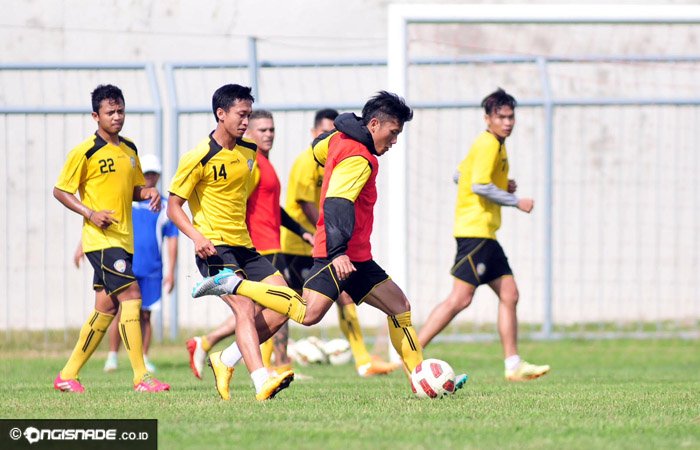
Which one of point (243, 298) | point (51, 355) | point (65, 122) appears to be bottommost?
point (51, 355)

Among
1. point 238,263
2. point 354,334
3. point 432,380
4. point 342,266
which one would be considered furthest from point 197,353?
point 342,266

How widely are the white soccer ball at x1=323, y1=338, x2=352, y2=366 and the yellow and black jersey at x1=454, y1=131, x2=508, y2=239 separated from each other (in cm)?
238

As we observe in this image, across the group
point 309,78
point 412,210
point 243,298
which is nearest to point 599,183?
point 412,210

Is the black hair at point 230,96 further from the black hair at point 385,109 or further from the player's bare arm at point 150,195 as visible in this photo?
the player's bare arm at point 150,195

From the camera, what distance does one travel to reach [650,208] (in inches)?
669

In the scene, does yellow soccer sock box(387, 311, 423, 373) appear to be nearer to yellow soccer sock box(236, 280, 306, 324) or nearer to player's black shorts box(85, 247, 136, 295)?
yellow soccer sock box(236, 280, 306, 324)

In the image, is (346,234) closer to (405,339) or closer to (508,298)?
(405,339)

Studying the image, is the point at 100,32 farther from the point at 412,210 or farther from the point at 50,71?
the point at 412,210

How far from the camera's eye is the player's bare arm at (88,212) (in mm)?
9344

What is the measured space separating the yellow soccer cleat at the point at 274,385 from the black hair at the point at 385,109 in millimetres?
1617

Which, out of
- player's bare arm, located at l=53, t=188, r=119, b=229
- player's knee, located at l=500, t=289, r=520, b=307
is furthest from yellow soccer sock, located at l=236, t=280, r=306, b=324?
player's knee, located at l=500, t=289, r=520, b=307

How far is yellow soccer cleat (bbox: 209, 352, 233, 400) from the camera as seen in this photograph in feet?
27.2

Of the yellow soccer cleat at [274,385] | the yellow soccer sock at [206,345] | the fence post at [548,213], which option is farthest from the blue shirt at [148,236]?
the yellow soccer cleat at [274,385]

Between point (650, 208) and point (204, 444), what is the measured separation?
11825mm
